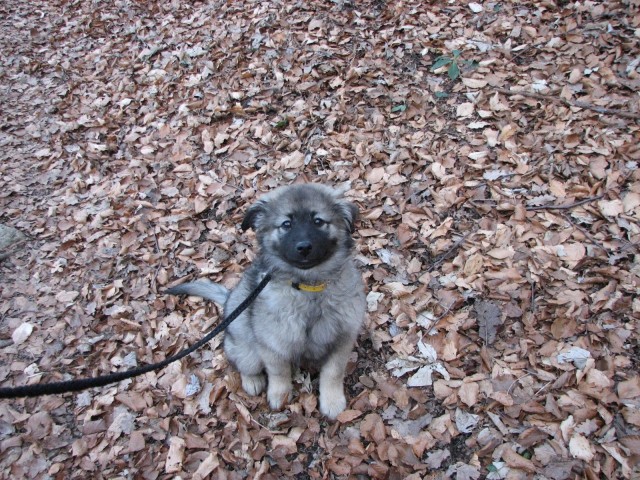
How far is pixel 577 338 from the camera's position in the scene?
3.21 metres

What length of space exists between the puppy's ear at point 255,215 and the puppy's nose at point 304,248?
0.49 m

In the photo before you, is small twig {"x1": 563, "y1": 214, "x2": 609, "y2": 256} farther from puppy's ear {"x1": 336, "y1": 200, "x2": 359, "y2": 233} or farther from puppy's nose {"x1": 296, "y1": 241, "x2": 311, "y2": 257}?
puppy's nose {"x1": 296, "y1": 241, "x2": 311, "y2": 257}

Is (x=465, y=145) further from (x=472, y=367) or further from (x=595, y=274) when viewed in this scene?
(x=472, y=367)

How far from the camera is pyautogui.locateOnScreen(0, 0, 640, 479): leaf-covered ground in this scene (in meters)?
3.05

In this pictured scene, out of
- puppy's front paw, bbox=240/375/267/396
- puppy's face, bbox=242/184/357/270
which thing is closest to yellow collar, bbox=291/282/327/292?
puppy's face, bbox=242/184/357/270

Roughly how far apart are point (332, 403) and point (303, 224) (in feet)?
4.45

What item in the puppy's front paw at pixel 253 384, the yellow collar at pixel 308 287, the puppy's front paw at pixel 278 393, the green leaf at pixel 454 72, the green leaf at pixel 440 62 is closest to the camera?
the yellow collar at pixel 308 287

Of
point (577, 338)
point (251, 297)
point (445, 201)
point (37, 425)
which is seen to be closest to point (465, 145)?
point (445, 201)

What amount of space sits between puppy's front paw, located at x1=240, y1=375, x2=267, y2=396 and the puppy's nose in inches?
50.6

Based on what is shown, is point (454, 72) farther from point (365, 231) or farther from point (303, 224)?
point (303, 224)

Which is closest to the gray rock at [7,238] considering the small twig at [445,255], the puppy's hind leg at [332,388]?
the puppy's hind leg at [332,388]

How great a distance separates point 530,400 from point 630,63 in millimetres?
4060

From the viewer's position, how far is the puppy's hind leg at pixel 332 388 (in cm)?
311

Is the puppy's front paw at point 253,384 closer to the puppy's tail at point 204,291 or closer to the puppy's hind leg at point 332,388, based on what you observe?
the puppy's hind leg at point 332,388
